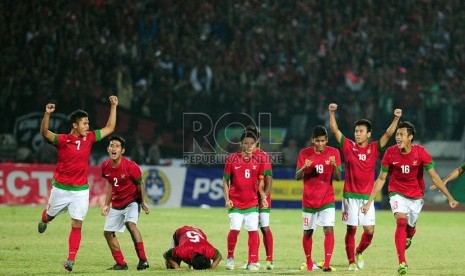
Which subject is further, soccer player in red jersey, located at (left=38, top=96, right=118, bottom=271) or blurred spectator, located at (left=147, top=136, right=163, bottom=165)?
→ blurred spectator, located at (left=147, top=136, right=163, bottom=165)

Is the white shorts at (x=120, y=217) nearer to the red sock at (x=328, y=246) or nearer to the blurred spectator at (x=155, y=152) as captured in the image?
the red sock at (x=328, y=246)

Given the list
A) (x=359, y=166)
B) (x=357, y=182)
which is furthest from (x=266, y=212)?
(x=359, y=166)

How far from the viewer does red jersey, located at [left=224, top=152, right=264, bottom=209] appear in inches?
576

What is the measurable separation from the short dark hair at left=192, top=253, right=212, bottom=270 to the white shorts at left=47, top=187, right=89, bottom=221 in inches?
70.5

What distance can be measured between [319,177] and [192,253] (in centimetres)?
227

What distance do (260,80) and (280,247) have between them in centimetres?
1485

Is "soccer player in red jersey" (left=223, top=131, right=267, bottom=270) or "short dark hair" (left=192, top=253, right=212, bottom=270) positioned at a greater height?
"soccer player in red jersey" (left=223, top=131, right=267, bottom=270)

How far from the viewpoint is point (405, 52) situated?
116ft

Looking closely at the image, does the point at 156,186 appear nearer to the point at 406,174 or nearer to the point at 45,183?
the point at 45,183

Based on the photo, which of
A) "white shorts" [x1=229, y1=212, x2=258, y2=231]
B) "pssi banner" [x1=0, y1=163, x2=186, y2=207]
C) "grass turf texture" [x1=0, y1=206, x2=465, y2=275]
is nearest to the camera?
"grass turf texture" [x1=0, y1=206, x2=465, y2=275]

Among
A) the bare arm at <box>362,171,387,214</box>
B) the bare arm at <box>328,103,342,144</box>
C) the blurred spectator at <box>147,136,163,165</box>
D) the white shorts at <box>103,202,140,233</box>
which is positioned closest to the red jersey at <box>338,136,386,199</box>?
the bare arm at <box>328,103,342,144</box>

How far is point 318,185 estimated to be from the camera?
14367 millimetres

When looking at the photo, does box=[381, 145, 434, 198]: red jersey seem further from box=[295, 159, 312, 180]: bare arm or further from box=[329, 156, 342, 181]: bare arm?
box=[295, 159, 312, 180]: bare arm

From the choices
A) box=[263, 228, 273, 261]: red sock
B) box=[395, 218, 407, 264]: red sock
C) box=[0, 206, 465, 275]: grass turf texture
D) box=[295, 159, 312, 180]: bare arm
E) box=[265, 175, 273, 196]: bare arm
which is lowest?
box=[0, 206, 465, 275]: grass turf texture
